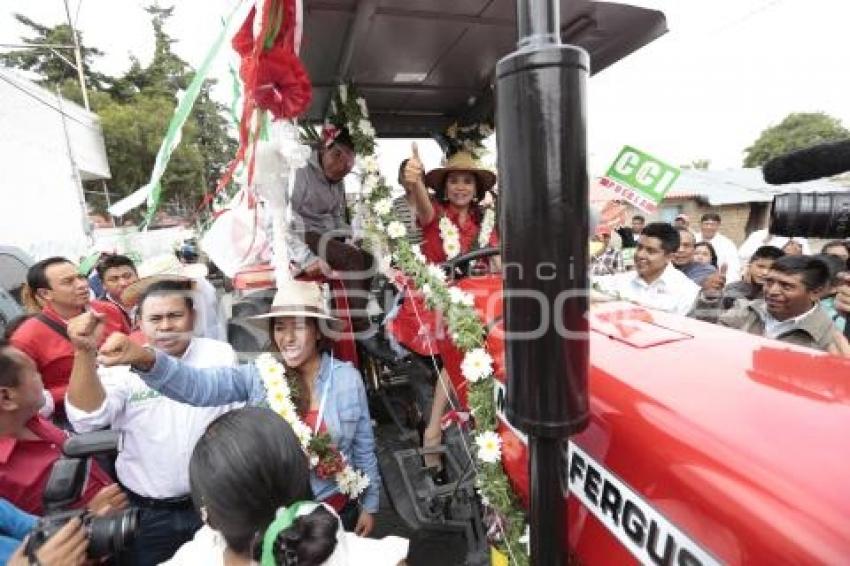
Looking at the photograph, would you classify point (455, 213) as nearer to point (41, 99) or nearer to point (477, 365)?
point (477, 365)

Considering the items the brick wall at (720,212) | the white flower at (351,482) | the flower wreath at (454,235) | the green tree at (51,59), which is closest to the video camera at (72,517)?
the white flower at (351,482)

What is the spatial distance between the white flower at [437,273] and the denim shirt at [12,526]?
6.32 feet

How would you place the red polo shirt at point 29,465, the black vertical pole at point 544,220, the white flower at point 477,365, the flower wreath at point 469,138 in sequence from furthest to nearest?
the flower wreath at point 469,138 < the white flower at point 477,365 < the red polo shirt at point 29,465 < the black vertical pole at point 544,220

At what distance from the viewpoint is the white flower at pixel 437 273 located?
2777mm

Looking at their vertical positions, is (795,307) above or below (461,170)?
below

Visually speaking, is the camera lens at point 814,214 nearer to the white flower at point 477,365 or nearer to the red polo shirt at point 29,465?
the white flower at point 477,365

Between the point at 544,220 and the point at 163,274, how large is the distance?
8.56 ft

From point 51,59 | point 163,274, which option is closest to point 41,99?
point 163,274

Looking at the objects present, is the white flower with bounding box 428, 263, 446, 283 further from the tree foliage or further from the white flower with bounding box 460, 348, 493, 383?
the tree foliage

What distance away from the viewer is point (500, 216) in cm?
94

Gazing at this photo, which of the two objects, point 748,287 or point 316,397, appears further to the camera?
point 748,287

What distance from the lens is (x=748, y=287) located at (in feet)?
15.6

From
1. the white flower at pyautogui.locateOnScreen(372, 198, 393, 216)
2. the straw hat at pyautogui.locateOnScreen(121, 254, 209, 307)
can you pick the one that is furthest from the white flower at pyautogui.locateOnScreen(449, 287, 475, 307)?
the straw hat at pyautogui.locateOnScreen(121, 254, 209, 307)

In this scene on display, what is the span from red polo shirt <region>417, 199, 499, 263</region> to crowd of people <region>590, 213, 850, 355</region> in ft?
2.93
